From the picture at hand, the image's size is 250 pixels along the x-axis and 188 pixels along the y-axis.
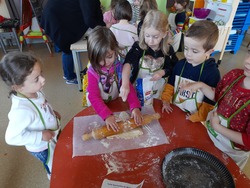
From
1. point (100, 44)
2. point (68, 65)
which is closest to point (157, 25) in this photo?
point (100, 44)

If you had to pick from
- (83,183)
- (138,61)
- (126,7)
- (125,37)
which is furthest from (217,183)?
(126,7)

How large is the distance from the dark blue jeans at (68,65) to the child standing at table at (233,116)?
178cm

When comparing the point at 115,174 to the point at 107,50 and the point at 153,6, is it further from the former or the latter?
the point at 153,6

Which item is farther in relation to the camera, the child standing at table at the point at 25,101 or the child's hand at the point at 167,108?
the child's hand at the point at 167,108

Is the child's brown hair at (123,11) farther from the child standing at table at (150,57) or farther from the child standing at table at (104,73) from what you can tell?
the child standing at table at (104,73)

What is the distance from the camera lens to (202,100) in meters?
1.13

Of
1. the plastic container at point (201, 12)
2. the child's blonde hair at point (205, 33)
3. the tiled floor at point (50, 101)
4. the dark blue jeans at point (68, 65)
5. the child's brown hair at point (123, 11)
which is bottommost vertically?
the tiled floor at point (50, 101)

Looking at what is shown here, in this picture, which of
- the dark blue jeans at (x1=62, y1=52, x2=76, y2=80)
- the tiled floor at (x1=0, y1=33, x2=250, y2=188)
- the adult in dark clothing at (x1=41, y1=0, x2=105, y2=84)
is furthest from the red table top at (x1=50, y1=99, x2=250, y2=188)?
the dark blue jeans at (x1=62, y1=52, x2=76, y2=80)

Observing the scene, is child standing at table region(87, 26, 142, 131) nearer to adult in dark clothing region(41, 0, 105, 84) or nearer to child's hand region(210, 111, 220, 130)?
child's hand region(210, 111, 220, 130)

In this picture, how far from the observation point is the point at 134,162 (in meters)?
0.77

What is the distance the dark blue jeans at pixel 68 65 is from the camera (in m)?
2.37

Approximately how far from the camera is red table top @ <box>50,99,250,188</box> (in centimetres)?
70

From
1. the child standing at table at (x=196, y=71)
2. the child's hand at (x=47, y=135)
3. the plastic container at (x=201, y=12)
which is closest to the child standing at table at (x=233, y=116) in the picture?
the child standing at table at (x=196, y=71)

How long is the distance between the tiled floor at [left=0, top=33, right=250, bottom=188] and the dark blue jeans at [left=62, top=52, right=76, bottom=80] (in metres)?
0.14
